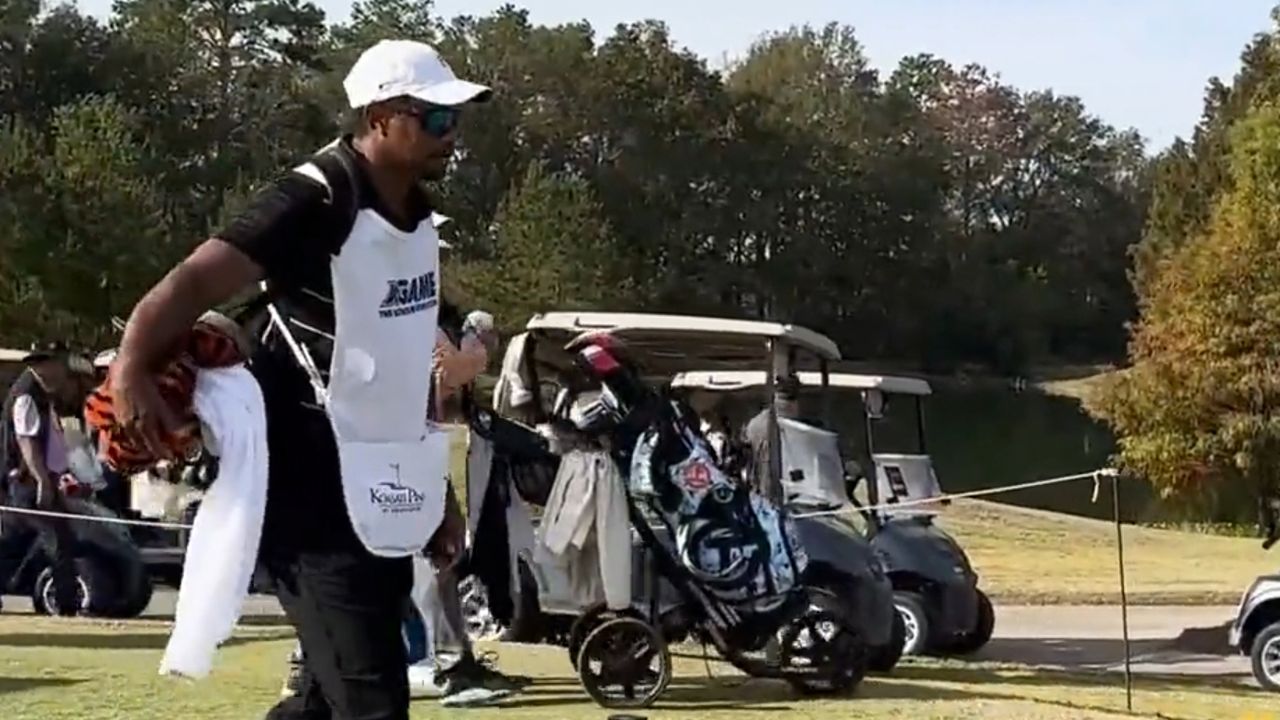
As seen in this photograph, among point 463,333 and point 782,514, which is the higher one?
point 463,333

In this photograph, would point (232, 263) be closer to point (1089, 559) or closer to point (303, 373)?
point (303, 373)

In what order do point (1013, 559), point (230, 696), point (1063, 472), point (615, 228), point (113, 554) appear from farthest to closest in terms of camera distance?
point (615, 228) → point (1063, 472) → point (1013, 559) → point (113, 554) → point (230, 696)

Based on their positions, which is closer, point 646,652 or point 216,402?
point 216,402

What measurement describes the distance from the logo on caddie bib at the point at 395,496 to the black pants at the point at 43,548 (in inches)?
396

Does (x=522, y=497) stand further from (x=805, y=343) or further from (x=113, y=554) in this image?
(x=113, y=554)

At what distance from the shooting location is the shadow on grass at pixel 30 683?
9.32 m

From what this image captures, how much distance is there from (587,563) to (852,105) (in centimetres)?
8074

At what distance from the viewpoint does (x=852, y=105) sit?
89250 millimetres

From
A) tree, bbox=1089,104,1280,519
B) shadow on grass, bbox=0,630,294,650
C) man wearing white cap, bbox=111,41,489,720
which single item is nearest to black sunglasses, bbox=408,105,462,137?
man wearing white cap, bbox=111,41,489,720

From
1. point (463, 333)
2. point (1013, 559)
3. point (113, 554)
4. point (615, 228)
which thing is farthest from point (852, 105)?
point (463, 333)

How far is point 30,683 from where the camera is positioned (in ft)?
31.3

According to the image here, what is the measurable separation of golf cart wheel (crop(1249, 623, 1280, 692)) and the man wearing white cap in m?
9.93

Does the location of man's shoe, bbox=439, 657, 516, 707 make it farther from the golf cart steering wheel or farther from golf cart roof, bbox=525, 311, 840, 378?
the golf cart steering wheel

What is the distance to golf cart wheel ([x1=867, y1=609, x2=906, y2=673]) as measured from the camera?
1153 centimetres
